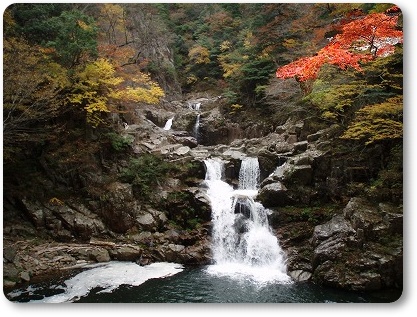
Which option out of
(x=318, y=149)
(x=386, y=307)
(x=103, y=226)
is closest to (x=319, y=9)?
(x=318, y=149)

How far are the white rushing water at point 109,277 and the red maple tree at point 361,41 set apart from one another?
5.00m

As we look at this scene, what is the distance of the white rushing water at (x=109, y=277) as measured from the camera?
514cm

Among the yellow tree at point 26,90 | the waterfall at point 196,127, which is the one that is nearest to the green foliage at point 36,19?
the yellow tree at point 26,90

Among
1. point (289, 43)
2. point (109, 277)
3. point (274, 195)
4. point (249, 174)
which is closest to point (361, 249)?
point (274, 195)

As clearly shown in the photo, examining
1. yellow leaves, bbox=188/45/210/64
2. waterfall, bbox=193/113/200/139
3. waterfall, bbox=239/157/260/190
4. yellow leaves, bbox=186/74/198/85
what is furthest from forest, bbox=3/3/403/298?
yellow leaves, bbox=186/74/198/85

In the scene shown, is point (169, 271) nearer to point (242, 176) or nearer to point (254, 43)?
point (242, 176)

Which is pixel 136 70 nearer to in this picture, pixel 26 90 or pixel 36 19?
pixel 36 19

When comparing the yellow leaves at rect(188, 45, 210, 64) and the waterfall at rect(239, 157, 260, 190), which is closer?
→ the waterfall at rect(239, 157, 260, 190)

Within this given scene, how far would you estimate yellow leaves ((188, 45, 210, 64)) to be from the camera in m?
12.6

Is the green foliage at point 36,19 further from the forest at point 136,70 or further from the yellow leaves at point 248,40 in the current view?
the yellow leaves at point 248,40

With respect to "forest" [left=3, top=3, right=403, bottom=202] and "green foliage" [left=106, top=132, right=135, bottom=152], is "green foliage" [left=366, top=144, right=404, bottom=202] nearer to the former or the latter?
"forest" [left=3, top=3, right=403, bottom=202]

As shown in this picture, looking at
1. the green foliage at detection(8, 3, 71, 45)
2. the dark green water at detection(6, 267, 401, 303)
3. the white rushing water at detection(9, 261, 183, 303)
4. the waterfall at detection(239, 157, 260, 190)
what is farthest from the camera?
the waterfall at detection(239, 157, 260, 190)

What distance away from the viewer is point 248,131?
441 inches

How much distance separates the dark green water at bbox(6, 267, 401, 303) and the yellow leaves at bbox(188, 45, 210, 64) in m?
8.95
